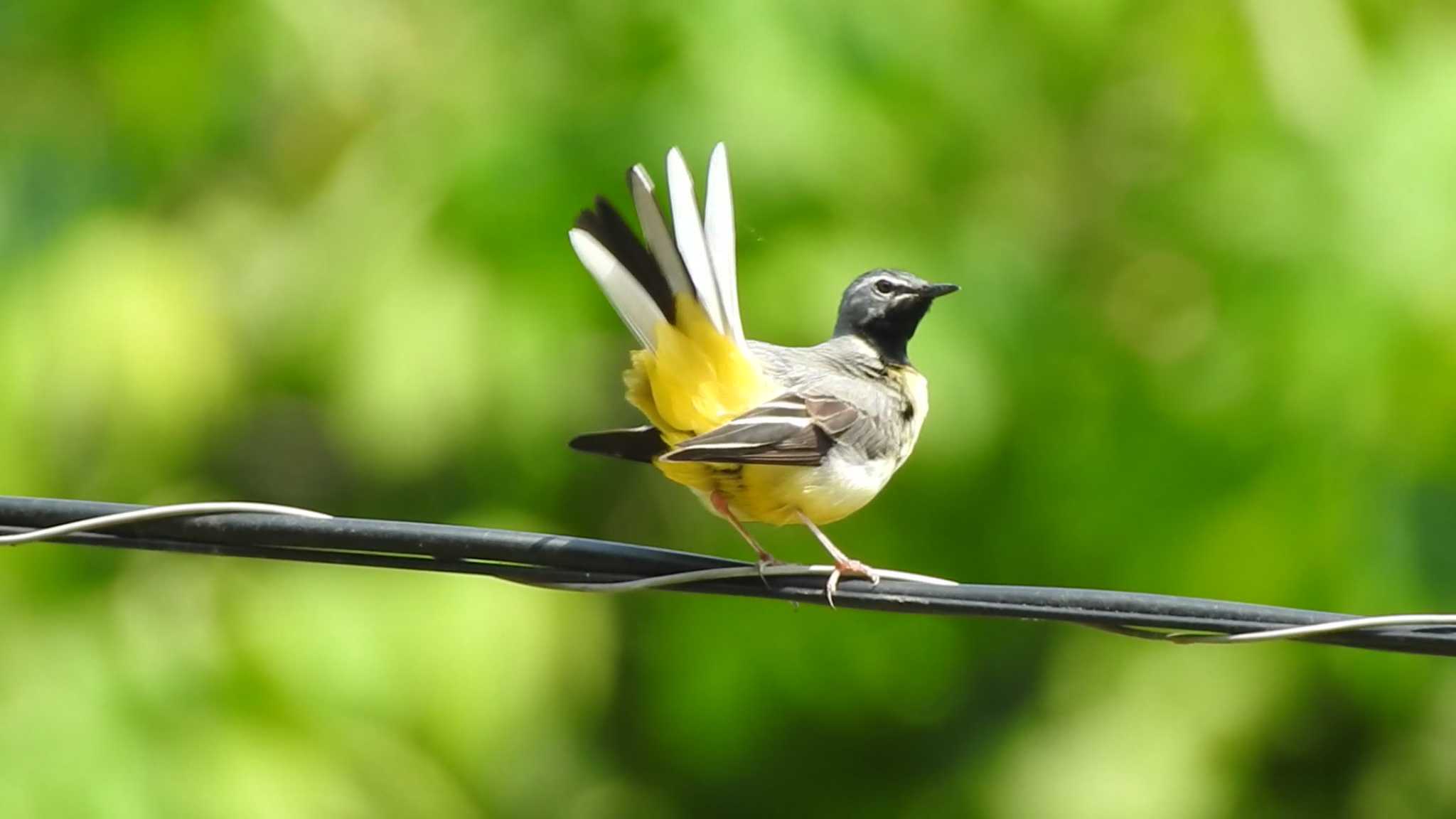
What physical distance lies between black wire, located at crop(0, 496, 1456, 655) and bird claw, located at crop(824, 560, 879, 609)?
0.7 inches

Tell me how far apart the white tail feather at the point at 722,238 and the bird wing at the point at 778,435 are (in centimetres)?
22

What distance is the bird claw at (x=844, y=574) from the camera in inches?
154

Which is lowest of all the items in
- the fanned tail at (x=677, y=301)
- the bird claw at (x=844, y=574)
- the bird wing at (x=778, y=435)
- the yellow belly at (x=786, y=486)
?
the bird claw at (x=844, y=574)

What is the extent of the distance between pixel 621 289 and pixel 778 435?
571 millimetres

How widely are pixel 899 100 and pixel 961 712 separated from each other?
3.09 meters

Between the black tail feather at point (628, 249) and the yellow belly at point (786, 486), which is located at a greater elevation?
the black tail feather at point (628, 249)

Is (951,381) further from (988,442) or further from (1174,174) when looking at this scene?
(1174,174)

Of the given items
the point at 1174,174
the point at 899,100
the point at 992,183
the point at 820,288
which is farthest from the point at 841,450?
the point at 1174,174

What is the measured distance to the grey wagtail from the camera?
4691mm

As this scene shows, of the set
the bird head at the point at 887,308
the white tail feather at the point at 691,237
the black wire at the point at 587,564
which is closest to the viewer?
the black wire at the point at 587,564

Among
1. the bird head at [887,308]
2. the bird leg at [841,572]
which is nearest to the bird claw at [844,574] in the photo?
the bird leg at [841,572]

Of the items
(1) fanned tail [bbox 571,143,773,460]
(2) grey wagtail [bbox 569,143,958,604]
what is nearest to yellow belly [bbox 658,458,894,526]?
(2) grey wagtail [bbox 569,143,958,604]

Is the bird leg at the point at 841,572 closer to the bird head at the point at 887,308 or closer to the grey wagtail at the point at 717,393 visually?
the grey wagtail at the point at 717,393

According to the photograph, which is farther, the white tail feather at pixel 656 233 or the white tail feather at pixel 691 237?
the white tail feather at pixel 691 237
